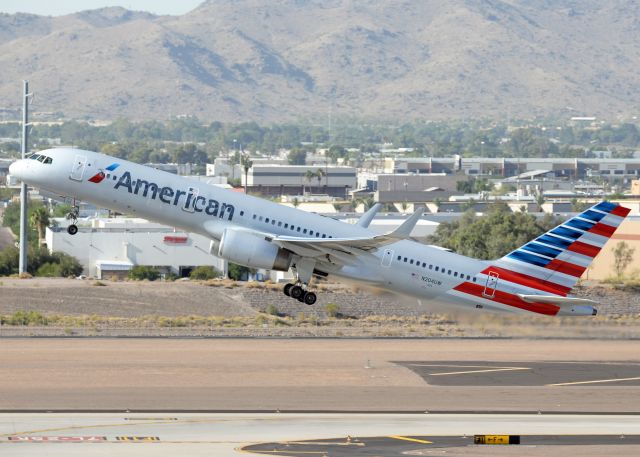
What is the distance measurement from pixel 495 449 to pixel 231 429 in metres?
11.1

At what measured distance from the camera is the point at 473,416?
64.5 meters

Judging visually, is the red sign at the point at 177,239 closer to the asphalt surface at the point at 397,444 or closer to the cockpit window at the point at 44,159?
the cockpit window at the point at 44,159

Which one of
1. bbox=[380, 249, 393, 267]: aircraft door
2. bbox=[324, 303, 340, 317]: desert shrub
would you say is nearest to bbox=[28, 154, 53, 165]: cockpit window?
bbox=[380, 249, 393, 267]: aircraft door

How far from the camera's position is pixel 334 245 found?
7006 cm

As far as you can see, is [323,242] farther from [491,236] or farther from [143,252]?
[491,236]

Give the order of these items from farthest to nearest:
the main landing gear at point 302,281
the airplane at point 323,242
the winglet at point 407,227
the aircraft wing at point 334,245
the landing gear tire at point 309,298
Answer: the main landing gear at point 302,281
the landing gear tire at point 309,298
the airplane at point 323,242
the aircraft wing at point 334,245
the winglet at point 407,227

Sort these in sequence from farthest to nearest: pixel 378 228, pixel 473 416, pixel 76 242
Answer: pixel 378 228
pixel 76 242
pixel 473 416

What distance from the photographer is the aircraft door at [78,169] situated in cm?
6944

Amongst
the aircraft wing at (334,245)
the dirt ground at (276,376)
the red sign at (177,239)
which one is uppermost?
the aircraft wing at (334,245)

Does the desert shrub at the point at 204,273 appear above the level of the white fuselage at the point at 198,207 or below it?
below

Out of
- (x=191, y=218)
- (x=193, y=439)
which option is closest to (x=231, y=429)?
(x=193, y=439)

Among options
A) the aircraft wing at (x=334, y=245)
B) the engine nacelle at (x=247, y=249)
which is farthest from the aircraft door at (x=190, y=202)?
the aircraft wing at (x=334, y=245)

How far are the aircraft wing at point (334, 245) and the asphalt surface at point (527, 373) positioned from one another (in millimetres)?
8151

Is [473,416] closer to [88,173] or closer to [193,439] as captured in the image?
[193,439]
